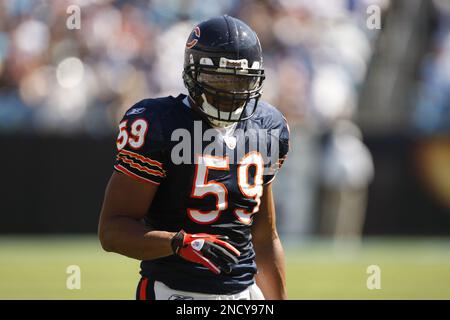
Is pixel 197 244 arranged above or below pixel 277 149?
below

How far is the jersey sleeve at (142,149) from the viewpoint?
4172mm

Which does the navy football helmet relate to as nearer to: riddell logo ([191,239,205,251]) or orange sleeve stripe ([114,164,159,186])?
orange sleeve stripe ([114,164,159,186])

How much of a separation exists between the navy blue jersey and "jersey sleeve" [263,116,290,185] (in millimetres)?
122

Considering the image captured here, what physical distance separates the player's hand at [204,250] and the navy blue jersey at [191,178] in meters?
0.24

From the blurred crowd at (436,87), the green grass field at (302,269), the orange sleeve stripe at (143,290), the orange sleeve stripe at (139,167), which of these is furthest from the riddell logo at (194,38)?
the blurred crowd at (436,87)

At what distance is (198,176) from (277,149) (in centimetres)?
56

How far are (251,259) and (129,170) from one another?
77 cm

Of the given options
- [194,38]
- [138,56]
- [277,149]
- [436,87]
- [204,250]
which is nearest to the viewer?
[204,250]

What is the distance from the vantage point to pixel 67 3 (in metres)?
13.6

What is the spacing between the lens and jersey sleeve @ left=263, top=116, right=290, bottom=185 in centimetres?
460

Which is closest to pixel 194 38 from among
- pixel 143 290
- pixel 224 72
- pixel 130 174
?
pixel 224 72

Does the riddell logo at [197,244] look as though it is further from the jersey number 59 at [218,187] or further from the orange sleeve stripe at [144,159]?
the orange sleeve stripe at [144,159]

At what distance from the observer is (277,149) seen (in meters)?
4.64

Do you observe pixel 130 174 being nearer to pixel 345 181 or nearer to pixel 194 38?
pixel 194 38
